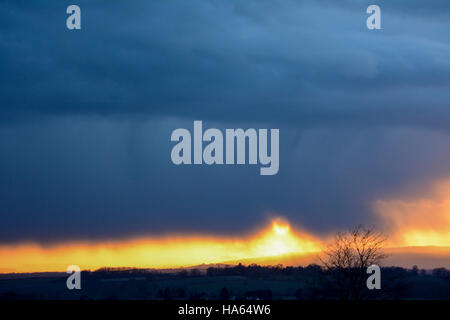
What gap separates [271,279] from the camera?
7856 cm
